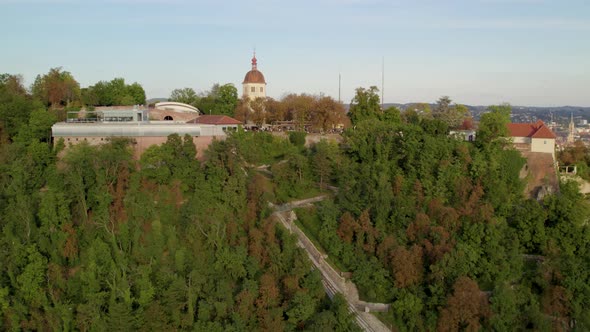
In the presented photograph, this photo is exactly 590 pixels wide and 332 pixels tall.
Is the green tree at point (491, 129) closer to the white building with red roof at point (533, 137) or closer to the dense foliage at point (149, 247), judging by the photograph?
the white building with red roof at point (533, 137)

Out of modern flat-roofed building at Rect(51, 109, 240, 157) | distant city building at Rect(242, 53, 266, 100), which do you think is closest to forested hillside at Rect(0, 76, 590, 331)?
modern flat-roofed building at Rect(51, 109, 240, 157)

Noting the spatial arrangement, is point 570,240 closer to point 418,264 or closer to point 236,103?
point 418,264

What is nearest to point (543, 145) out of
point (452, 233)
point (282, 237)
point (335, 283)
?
point (452, 233)

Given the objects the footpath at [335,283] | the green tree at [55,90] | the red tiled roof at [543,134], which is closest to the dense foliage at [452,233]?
the footpath at [335,283]

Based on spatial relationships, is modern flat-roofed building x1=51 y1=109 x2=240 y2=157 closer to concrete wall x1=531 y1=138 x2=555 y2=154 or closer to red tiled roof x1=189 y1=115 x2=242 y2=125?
red tiled roof x1=189 y1=115 x2=242 y2=125

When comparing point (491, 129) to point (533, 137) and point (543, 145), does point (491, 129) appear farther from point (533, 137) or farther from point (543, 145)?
point (543, 145)

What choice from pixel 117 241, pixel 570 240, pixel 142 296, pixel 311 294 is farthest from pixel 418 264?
pixel 117 241
